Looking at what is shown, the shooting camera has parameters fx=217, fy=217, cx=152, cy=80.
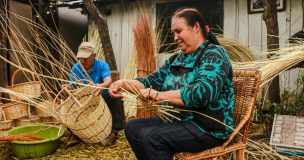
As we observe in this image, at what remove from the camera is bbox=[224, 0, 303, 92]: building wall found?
3406 millimetres

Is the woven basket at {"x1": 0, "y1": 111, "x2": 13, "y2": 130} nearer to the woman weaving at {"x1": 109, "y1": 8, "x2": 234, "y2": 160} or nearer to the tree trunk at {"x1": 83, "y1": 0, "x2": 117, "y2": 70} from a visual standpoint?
the tree trunk at {"x1": 83, "y1": 0, "x2": 117, "y2": 70}

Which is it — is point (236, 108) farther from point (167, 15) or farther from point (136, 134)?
point (167, 15)

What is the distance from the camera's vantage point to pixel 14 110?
110 inches

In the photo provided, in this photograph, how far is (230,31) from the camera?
12.6 feet

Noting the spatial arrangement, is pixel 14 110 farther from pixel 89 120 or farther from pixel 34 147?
pixel 89 120

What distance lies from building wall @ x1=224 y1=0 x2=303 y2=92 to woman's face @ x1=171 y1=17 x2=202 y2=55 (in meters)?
2.63

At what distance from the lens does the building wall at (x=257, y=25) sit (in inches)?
134

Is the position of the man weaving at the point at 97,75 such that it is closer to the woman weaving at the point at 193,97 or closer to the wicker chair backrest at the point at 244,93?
the woman weaving at the point at 193,97

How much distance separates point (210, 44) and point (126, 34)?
357 cm

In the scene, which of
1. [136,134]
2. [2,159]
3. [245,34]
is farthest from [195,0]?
[2,159]

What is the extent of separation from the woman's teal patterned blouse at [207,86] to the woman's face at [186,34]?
1.9 inches

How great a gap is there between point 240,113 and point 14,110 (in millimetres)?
2723

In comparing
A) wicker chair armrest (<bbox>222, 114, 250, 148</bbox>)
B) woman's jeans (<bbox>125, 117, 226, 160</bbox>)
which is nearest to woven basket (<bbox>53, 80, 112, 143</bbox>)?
woman's jeans (<bbox>125, 117, 226, 160</bbox>)

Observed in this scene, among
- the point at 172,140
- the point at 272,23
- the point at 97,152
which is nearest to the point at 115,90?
the point at 172,140
